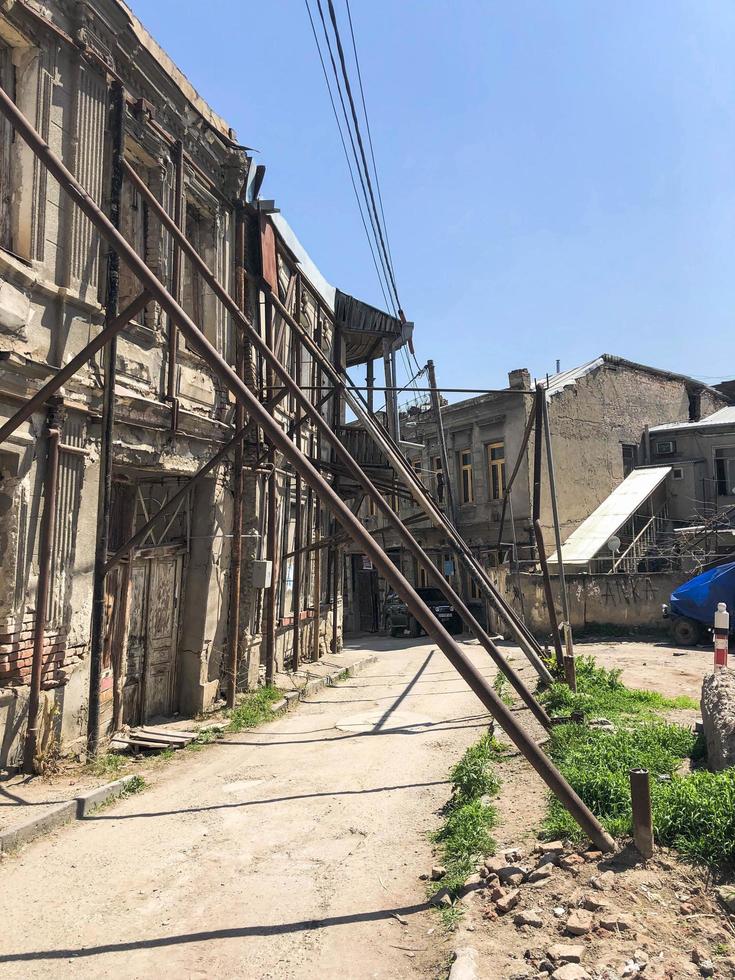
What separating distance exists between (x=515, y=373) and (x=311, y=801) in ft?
69.2

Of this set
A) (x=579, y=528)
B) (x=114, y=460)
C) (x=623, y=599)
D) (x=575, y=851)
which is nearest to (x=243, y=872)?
(x=575, y=851)

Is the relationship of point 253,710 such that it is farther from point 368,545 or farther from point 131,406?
point 368,545

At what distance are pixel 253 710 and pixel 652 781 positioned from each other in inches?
227

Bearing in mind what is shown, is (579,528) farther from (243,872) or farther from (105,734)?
(243,872)

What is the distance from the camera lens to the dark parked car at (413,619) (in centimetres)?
2248

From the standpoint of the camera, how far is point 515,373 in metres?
24.9

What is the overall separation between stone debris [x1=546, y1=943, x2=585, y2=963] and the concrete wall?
16552 mm

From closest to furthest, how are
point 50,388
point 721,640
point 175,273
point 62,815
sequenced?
1. point 62,815
2. point 50,388
3. point 721,640
4. point 175,273

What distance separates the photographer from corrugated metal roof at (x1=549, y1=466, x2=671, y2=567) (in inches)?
846

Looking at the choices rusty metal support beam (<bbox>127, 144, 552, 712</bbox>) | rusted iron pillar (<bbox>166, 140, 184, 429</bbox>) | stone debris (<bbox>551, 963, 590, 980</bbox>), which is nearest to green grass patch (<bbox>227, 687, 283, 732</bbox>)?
rusty metal support beam (<bbox>127, 144, 552, 712</bbox>)

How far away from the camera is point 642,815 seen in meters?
3.79

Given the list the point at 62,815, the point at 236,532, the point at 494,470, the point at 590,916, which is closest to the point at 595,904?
the point at 590,916

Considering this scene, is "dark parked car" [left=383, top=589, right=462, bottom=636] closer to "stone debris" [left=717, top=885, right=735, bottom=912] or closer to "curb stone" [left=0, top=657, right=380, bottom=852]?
"curb stone" [left=0, top=657, right=380, bottom=852]

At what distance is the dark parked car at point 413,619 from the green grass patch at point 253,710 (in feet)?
41.1
